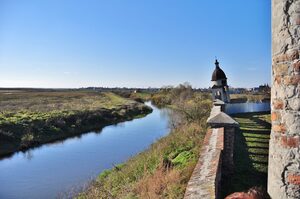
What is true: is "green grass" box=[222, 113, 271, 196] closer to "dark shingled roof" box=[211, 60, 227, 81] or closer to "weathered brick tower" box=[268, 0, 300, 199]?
"dark shingled roof" box=[211, 60, 227, 81]

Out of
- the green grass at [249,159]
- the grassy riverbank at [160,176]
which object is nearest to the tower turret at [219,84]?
the green grass at [249,159]

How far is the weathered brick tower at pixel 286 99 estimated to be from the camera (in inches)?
127

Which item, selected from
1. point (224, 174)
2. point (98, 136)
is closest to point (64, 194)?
point (224, 174)

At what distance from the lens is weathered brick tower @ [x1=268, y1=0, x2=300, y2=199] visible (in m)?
3.24

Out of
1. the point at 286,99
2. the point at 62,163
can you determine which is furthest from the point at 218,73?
the point at 286,99

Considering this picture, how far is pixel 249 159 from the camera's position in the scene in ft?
29.7

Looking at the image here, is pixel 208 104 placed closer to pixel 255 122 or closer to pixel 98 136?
pixel 255 122

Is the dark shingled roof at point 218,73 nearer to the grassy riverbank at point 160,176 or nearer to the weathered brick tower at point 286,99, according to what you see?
the grassy riverbank at point 160,176

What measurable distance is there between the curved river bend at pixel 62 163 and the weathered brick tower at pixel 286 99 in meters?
11.5

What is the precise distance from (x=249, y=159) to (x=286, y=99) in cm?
611

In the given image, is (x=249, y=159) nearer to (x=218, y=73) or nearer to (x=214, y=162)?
(x=214, y=162)

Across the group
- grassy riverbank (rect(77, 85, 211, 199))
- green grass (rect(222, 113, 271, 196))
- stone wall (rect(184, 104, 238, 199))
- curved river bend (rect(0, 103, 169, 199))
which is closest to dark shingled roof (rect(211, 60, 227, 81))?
green grass (rect(222, 113, 271, 196))

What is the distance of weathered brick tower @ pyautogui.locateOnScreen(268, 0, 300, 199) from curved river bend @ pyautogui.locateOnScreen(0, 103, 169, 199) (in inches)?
452

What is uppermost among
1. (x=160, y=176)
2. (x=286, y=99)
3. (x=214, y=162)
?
(x=286, y=99)
